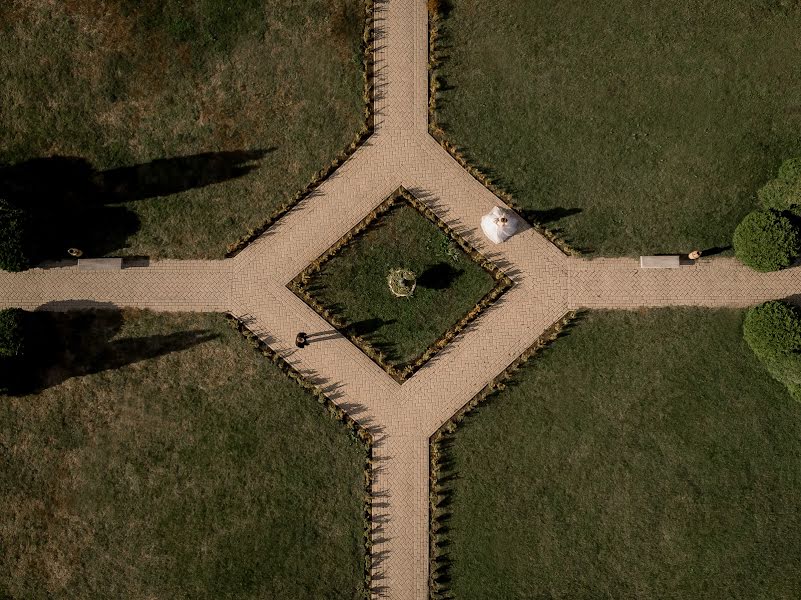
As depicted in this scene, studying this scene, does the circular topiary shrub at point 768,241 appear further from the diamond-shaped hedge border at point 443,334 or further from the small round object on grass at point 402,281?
the small round object on grass at point 402,281

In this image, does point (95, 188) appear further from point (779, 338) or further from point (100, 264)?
point (779, 338)

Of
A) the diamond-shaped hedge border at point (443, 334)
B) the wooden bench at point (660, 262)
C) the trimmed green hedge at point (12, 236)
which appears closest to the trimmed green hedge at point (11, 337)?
the trimmed green hedge at point (12, 236)

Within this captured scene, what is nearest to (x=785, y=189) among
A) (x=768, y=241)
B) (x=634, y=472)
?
(x=768, y=241)

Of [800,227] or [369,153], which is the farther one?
[369,153]

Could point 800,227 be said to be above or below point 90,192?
below

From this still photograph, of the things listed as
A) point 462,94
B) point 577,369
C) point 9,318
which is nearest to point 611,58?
point 462,94

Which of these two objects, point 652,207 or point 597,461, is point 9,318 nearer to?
point 597,461

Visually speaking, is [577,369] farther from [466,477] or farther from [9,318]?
[9,318]

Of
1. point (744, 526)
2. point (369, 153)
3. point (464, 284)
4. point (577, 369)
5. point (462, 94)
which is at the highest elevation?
point (462, 94)
